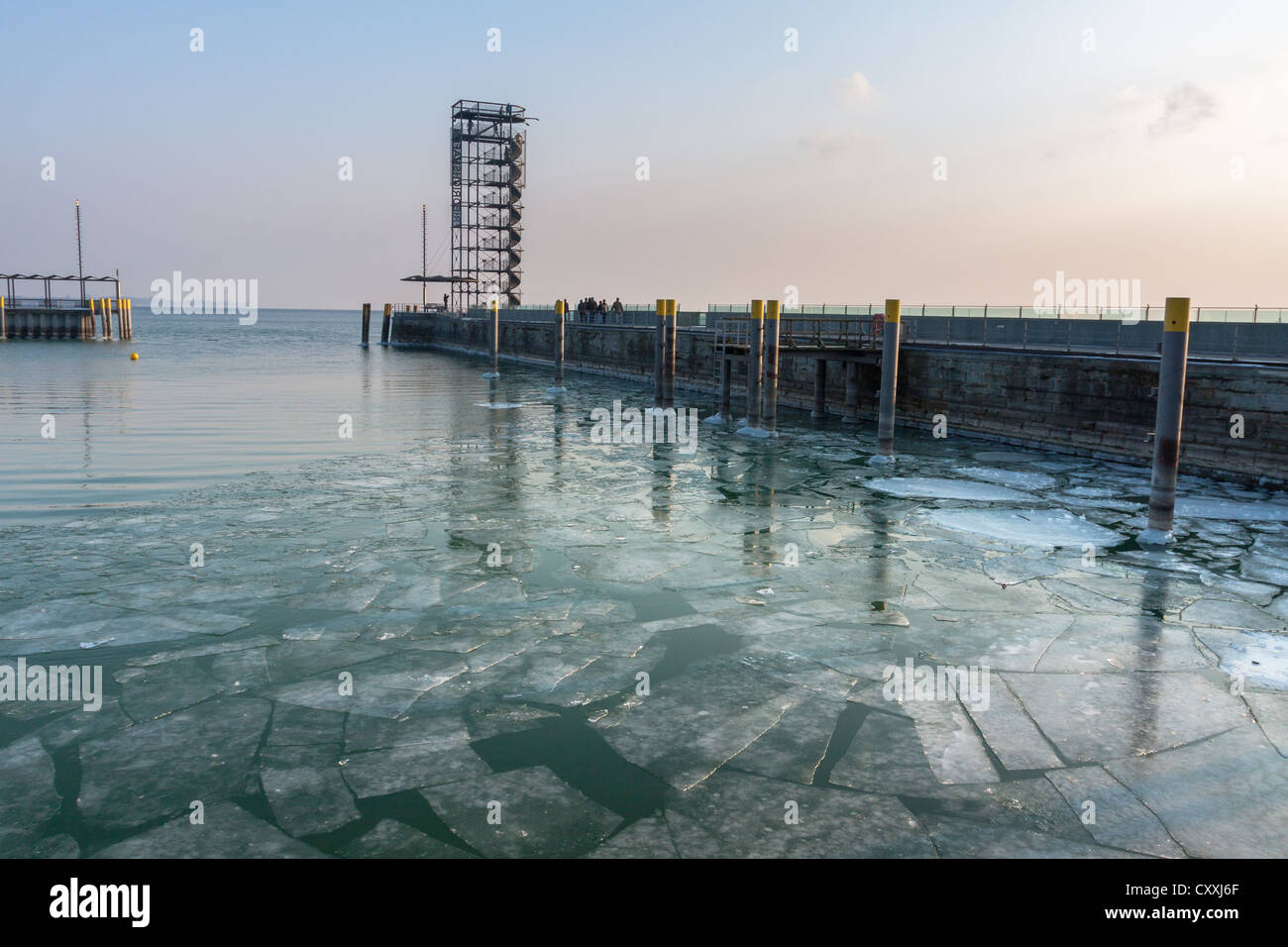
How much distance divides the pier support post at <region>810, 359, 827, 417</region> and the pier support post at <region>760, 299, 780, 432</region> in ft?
13.7

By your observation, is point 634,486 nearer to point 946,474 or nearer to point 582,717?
point 946,474

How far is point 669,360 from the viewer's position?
1146 inches

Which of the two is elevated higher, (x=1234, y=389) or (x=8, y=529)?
(x=1234, y=389)

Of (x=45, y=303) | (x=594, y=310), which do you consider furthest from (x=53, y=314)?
(x=594, y=310)

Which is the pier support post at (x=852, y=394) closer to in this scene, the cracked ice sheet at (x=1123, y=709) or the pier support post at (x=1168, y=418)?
the pier support post at (x=1168, y=418)

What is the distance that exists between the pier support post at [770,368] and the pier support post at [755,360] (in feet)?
0.73

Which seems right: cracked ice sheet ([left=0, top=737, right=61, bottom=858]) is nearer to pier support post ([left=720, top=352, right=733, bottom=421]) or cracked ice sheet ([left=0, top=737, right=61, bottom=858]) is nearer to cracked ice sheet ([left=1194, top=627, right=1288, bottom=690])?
cracked ice sheet ([left=1194, top=627, right=1288, bottom=690])

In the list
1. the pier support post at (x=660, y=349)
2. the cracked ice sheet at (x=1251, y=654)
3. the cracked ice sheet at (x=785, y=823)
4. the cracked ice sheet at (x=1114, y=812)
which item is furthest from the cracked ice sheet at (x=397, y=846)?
the pier support post at (x=660, y=349)

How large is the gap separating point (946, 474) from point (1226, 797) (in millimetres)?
12655

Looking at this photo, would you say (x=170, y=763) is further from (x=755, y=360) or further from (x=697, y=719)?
(x=755, y=360)
